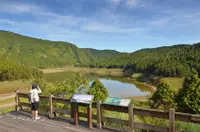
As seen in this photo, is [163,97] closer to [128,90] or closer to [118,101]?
[118,101]

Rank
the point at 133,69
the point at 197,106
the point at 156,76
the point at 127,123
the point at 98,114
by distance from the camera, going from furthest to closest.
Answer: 1. the point at 133,69
2. the point at 156,76
3. the point at 197,106
4. the point at 98,114
5. the point at 127,123

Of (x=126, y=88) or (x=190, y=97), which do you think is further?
(x=126, y=88)

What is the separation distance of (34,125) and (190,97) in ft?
117

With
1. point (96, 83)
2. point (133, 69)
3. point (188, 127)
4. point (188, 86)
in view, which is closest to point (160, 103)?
point (188, 86)

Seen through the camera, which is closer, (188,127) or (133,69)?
(188,127)

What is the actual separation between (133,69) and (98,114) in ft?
483

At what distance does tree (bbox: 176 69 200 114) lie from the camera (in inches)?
1493

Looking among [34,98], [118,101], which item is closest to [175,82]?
[34,98]

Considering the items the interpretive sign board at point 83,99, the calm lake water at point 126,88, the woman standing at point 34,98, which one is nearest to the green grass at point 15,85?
the calm lake water at point 126,88

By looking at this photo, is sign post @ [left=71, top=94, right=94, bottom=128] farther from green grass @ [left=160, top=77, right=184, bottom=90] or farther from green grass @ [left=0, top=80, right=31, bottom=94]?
green grass @ [left=0, top=80, right=31, bottom=94]

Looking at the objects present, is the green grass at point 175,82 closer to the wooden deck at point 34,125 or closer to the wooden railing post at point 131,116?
the wooden deck at point 34,125

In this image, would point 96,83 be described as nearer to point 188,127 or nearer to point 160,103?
point 160,103

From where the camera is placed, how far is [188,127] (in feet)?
29.5

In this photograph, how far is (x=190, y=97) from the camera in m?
39.2
